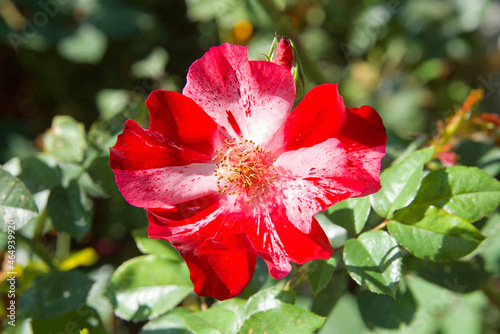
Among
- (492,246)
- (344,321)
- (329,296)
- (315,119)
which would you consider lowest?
(344,321)

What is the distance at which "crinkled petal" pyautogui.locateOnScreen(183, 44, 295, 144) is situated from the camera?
2.96 feet

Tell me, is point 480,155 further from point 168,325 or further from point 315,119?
point 168,325

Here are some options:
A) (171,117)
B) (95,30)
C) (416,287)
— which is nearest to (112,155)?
(171,117)

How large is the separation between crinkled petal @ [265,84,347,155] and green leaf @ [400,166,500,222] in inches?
9.8

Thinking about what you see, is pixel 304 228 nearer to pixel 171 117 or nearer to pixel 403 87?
pixel 171 117

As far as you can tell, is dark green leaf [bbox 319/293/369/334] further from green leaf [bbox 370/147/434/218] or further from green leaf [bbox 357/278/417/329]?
green leaf [bbox 370/147/434/218]

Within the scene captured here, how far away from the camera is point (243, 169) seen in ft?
3.46

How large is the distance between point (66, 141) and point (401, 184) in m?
1.05

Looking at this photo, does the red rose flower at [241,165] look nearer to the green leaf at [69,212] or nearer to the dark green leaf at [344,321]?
the green leaf at [69,212]

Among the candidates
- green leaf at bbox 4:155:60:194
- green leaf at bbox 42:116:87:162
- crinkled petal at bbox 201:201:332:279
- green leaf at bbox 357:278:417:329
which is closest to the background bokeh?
green leaf at bbox 42:116:87:162

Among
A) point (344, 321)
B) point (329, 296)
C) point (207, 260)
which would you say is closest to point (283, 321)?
point (207, 260)

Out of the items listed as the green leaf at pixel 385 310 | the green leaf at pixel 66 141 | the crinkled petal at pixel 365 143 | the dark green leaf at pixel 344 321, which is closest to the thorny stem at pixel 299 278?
the crinkled petal at pixel 365 143

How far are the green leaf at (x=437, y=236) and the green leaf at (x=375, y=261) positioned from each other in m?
0.03

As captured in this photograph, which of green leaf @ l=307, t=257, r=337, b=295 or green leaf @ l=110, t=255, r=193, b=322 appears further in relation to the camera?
green leaf @ l=110, t=255, r=193, b=322
